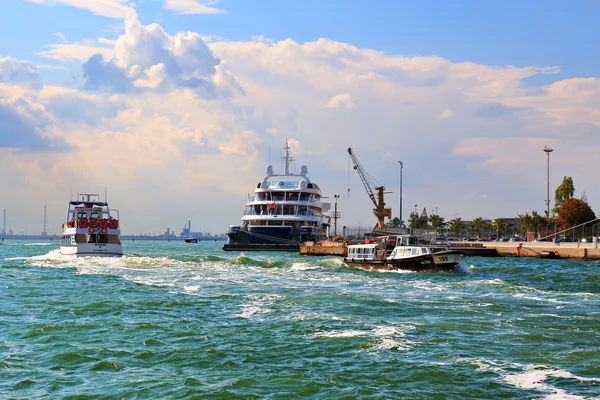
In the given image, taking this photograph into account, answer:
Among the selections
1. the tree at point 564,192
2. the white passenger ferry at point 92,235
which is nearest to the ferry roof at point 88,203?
the white passenger ferry at point 92,235

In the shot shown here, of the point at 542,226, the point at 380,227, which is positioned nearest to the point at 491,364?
the point at 380,227

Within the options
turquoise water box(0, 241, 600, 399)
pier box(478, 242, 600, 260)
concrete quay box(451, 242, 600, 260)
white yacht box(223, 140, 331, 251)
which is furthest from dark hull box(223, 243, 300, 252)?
turquoise water box(0, 241, 600, 399)

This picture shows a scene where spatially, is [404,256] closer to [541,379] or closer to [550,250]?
[541,379]

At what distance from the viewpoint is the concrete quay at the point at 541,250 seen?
91.1 metres

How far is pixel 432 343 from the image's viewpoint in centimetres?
2250

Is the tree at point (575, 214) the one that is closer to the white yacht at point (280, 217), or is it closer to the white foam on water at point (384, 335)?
the white yacht at point (280, 217)

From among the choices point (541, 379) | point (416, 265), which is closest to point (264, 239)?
point (416, 265)

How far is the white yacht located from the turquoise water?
7971 centimetres

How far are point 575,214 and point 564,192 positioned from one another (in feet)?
71.7

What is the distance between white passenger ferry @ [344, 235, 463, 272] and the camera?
56.1 m

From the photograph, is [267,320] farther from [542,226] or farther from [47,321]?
[542,226]

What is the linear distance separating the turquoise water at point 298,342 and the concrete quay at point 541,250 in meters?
52.6

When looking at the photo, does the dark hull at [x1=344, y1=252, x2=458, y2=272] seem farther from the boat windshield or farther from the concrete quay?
the concrete quay

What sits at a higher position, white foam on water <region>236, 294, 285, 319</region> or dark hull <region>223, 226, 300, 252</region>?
dark hull <region>223, 226, 300, 252</region>
